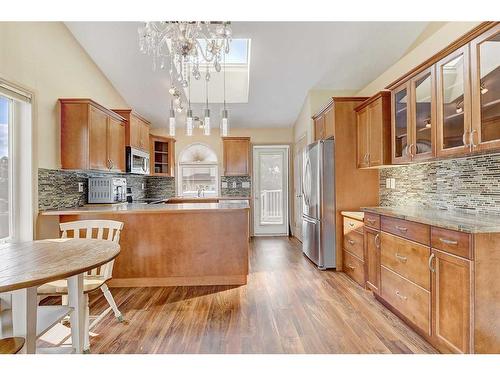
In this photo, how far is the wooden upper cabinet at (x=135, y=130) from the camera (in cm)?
438

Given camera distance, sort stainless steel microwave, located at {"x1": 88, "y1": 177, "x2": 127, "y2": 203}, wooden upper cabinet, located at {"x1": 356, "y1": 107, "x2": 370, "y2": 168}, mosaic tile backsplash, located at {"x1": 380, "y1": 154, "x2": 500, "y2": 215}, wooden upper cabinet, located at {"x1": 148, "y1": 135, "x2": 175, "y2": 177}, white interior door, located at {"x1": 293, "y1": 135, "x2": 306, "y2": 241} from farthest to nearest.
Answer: wooden upper cabinet, located at {"x1": 148, "y1": 135, "x2": 175, "y2": 177} → white interior door, located at {"x1": 293, "y1": 135, "x2": 306, "y2": 241} → stainless steel microwave, located at {"x1": 88, "y1": 177, "x2": 127, "y2": 203} → wooden upper cabinet, located at {"x1": 356, "y1": 107, "x2": 370, "y2": 168} → mosaic tile backsplash, located at {"x1": 380, "y1": 154, "x2": 500, "y2": 215}

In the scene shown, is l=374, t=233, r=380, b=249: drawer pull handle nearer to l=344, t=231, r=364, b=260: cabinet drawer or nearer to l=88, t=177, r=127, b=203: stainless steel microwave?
l=344, t=231, r=364, b=260: cabinet drawer

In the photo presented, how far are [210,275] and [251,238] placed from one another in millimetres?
2976

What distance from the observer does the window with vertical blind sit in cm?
275

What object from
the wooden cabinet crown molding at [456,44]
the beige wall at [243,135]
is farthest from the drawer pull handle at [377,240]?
the beige wall at [243,135]

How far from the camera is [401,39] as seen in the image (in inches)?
140

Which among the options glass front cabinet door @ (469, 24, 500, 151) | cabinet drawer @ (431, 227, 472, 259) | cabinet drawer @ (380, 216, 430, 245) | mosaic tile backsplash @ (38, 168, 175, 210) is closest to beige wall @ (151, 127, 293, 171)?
mosaic tile backsplash @ (38, 168, 175, 210)

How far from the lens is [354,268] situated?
340cm

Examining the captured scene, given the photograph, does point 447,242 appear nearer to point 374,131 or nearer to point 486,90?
point 486,90

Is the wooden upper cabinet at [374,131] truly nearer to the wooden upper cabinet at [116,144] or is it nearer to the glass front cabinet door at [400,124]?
the glass front cabinet door at [400,124]

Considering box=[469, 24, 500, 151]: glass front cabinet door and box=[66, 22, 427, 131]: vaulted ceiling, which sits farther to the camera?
box=[66, 22, 427, 131]: vaulted ceiling

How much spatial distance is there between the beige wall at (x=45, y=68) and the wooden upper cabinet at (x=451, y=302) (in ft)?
12.1

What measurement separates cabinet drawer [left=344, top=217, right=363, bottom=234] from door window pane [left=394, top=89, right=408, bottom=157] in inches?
34.0

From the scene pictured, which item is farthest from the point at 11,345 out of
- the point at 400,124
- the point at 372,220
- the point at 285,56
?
the point at 285,56
